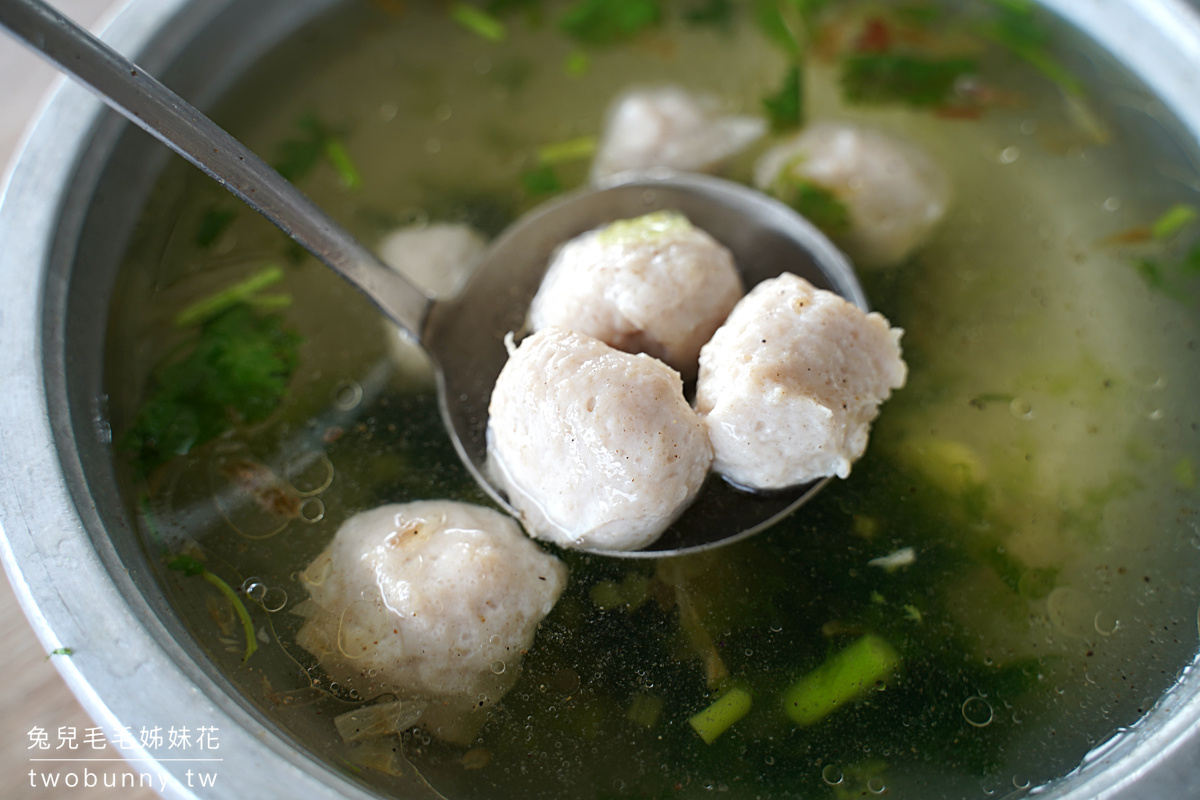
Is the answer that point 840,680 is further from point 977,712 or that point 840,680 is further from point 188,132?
point 188,132

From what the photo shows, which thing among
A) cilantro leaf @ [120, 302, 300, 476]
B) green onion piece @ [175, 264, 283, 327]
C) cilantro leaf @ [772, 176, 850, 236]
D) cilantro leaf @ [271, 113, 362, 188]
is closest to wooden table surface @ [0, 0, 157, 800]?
cilantro leaf @ [120, 302, 300, 476]

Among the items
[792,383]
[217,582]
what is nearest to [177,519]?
[217,582]

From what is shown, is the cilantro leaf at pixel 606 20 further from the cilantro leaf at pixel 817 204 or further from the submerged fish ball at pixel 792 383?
the submerged fish ball at pixel 792 383

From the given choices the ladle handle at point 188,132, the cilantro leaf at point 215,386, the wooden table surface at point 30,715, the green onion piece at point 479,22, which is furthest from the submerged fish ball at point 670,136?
the wooden table surface at point 30,715

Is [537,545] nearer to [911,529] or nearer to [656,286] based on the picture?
[656,286]

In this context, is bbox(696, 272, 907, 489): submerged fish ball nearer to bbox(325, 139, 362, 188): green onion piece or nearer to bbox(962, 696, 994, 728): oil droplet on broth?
bbox(962, 696, 994, 728): oil droplet on broth
